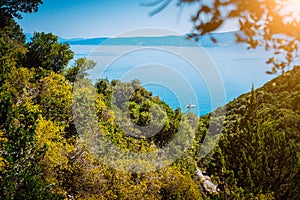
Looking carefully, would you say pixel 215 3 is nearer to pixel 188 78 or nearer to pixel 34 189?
pixel 34 189

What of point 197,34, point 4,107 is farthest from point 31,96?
point 197,34

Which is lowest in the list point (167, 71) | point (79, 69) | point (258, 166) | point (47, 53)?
point (258, 166)

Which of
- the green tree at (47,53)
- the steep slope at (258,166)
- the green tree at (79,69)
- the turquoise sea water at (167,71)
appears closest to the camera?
the steep slope at (258,166)

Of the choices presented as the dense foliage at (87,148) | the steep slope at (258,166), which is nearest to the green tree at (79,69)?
the dense foliage at (87,148)

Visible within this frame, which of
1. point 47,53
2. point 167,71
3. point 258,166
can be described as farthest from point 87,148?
point 167,71

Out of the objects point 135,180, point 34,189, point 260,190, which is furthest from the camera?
point 135,180

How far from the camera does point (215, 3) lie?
5.08ft

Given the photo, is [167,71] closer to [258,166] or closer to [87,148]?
[87,148]

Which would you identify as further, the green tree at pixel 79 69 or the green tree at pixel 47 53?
the green tree at pixel 79 69

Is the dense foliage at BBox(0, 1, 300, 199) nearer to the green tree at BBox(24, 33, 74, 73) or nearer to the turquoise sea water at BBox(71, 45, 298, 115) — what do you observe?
the green tree at BBox(24, 33, 74, 73)

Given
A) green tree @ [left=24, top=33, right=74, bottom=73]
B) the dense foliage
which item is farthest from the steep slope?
green tree @ [left=24, top=33, right=74, bottom=73]

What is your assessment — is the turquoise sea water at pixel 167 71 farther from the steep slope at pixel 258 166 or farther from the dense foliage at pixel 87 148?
the steep slope at pixel 258 166

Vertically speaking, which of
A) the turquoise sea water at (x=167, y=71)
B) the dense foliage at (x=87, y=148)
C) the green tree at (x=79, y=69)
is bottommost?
the dense foliage at (x=87, y=148)

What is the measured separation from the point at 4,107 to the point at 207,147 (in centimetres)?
→ 2319
